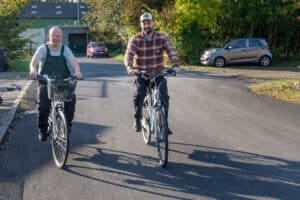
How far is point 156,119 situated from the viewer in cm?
774

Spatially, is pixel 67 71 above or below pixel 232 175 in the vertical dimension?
above

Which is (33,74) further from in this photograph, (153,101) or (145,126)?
(145,126)

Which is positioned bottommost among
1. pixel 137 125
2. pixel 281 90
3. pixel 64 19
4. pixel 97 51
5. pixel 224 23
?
pixel 97 51

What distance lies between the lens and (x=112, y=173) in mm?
7109

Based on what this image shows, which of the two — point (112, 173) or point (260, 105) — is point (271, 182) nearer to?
point (112, 173)

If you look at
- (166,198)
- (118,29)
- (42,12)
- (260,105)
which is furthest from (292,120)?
(42,12)

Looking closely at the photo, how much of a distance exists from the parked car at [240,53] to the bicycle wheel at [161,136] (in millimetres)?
21405

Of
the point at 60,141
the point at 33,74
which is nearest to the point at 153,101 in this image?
the point at 60,141

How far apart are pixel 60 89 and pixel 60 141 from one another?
2.28 ft

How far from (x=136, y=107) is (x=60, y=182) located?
2.32m

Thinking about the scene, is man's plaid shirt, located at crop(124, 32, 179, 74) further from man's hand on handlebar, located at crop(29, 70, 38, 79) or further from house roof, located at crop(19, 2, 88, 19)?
house roof, located at crop(19, 2, 88, 19)

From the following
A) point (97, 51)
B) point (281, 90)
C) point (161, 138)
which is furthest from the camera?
point (97, 51)

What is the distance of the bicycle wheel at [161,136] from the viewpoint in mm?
Result: 7348

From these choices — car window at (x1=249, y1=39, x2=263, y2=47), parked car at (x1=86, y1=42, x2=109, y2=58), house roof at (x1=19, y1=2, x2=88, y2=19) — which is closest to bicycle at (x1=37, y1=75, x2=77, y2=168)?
car window at (x1=249, y1=39, x2=263, y2=47)
